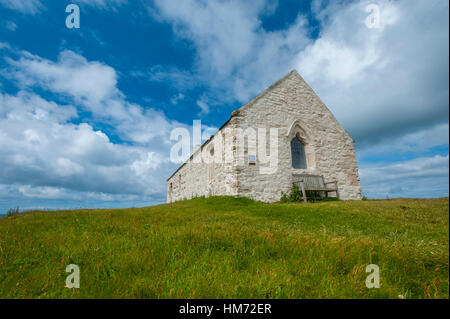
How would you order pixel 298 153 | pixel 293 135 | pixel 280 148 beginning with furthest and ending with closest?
1. pixel 298 153
2. pixel 293 135
3. pixel 280 148

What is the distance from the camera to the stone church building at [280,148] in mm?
11680

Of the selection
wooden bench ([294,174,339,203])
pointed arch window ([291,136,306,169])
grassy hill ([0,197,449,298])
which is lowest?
grassy hill ([0,197,449,298])

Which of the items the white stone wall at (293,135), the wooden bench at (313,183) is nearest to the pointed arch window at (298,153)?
the white stone wall at (293,135)

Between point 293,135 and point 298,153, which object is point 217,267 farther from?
point 298,153

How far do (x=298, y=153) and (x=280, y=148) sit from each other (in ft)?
7.50

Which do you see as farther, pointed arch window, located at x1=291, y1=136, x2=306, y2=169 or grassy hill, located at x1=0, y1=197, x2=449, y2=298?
pointed arch window, located at x1=291, y1=136, x2=306, y2=169

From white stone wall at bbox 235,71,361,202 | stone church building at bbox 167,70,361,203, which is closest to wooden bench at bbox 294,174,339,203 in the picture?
stone church building at bbox 167,70,361,203

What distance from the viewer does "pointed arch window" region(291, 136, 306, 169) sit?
1396 cm

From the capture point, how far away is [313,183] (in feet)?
43.5

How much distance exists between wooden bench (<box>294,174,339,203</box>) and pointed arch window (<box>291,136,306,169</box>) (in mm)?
1084

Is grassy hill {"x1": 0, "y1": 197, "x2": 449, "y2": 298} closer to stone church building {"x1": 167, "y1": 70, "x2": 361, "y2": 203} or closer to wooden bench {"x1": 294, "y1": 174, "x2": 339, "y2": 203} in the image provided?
stone church building {"x1": 167, "y1": 70, "x2": 361, "y2": 203}

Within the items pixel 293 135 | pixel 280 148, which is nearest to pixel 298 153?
pixel 293 135
